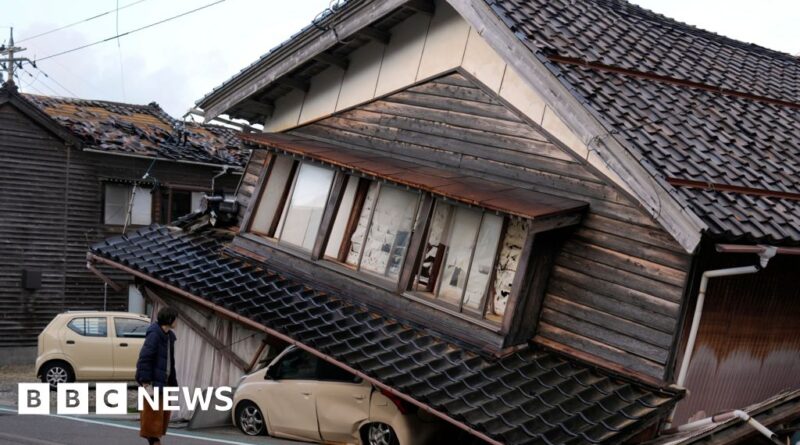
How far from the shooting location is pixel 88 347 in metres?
22.3

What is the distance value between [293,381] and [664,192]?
238 inches

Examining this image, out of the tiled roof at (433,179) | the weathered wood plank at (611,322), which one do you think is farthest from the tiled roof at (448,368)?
the tiled roof at (433,179)

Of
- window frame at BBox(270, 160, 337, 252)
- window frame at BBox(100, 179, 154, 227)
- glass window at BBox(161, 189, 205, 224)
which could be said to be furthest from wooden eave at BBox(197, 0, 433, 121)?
glass window at BBox(161, 189, 205, 224)

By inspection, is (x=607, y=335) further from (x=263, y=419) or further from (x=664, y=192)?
(x=263, y=419)

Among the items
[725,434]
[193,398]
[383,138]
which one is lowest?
[193,398]

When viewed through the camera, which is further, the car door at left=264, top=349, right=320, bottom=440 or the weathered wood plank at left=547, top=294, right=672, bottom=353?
the car door at left=264, top=349, right=320, bottom=440

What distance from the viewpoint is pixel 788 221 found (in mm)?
10500

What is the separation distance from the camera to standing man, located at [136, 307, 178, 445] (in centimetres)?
1023

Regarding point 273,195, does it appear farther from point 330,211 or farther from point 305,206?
point 330,211

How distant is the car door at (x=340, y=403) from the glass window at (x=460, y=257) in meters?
1.59

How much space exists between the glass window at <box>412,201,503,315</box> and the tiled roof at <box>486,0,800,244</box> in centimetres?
210

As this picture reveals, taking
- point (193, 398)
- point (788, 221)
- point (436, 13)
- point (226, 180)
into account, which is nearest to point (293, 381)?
point (193, 398)

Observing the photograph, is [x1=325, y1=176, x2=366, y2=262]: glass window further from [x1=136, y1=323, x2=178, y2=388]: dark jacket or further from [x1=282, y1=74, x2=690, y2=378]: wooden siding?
[x1=136, y1=323, x2=178, y2=388]: dark jacket

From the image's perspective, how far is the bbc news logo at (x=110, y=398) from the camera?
1152 cm
